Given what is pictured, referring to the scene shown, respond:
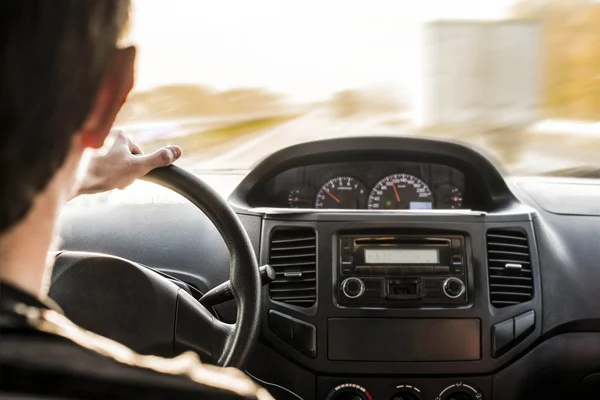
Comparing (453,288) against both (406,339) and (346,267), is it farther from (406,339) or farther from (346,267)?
(346,267)

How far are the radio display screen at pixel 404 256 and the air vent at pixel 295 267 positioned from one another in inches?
7.5

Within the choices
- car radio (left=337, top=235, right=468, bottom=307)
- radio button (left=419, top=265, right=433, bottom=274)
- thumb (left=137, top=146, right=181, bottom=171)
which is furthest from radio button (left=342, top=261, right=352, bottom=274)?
thumb (left=137, top=146, right=181, bottom=171)

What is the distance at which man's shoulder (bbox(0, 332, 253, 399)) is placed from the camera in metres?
0.69

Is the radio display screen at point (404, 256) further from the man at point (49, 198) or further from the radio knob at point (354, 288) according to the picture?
the man at point (49, 198)

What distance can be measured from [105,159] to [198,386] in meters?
0.93

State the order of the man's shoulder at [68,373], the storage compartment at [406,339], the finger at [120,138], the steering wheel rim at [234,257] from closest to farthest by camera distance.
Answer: the man's shoulder at [68,373]
the finger at [120,138]
the steering wheel rim at [234,257]
the storage compartment at [406,339]

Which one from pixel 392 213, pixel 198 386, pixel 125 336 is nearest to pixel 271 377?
pixel 392 213

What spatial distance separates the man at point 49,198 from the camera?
2.30ft

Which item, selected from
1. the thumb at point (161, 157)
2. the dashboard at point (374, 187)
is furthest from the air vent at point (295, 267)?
the thumb at point (161, 157)

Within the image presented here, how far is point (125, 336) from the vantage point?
1.92 m

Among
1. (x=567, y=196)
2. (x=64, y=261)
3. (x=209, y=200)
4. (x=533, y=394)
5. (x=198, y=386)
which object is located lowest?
(x=533, y=394)

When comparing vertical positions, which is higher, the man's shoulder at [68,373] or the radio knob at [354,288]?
the radio knob at [354,288]

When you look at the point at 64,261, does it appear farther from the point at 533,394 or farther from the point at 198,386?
the point at 533,394

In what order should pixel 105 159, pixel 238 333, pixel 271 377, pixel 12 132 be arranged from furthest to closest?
pixel 271 377, pixel 238 333, pixel 105 159, pixel 12 132
